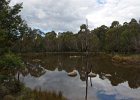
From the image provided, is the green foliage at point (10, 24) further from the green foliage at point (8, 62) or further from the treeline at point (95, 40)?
the treeline at point (95, 40)

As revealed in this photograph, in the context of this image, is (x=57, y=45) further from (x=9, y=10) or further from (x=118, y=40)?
(x=9, y=10)

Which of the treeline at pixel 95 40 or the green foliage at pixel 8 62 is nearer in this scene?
the green foliage at pixel 8 62

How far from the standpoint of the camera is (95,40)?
134125mm

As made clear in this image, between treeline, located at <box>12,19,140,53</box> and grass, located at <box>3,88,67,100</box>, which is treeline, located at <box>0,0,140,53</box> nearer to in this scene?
treeline, located at <box>12,19,140,53</box>

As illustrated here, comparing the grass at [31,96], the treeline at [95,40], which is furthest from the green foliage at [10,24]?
the treeline at [95,40]

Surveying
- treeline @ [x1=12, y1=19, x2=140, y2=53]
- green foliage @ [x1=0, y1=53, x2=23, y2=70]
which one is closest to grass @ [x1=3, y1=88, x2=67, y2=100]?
green foliage @ [x1=0, y1=53, x2=23, y2=70]

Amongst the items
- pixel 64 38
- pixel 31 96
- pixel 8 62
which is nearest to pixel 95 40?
pixel 64 38

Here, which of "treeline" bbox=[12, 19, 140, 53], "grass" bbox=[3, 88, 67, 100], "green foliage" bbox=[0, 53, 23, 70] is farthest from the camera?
"treeline" bbox=[12, 19, 140, 53]

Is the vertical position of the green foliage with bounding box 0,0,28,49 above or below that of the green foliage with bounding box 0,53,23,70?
above

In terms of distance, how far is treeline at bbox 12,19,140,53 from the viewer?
101 metres

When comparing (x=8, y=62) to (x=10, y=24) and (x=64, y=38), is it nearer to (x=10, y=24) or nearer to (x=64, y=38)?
(x=10, y=24)

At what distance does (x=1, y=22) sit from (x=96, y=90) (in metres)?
16.6

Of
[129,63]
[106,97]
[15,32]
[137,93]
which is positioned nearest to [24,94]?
[15,32]

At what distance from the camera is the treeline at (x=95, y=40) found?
10125cm
